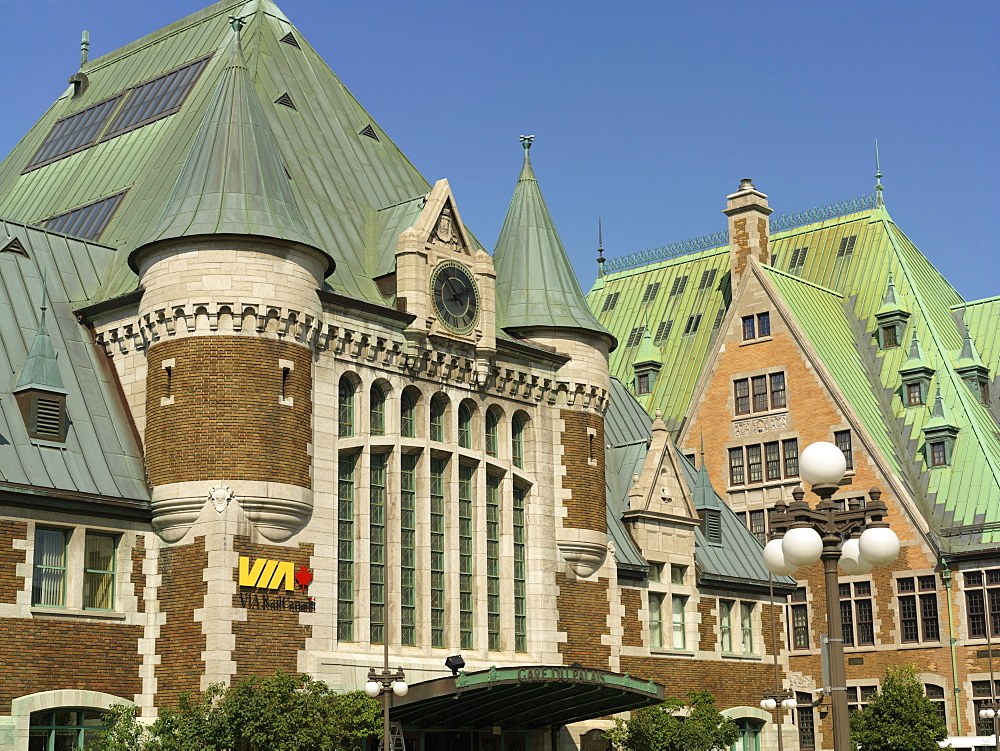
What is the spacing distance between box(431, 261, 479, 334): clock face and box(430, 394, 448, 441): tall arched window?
1996mm

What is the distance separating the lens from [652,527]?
50.6 m

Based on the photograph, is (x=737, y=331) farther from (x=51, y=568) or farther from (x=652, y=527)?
(x=51, y=568)

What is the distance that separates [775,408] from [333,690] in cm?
3871

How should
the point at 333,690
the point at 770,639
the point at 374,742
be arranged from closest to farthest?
1. the point at 333,690
2. the point at 374,742
3. the point at 770,639

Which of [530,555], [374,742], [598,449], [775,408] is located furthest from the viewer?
[775,408]

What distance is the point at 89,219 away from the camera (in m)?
45.3

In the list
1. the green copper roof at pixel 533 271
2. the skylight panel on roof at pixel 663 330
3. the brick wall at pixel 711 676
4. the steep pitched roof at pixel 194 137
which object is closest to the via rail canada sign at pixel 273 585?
the steep pitched roof at pixel 194 137

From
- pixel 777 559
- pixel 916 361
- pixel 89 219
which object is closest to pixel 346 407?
pixel 89 219

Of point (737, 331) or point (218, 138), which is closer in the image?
point (218, 138)

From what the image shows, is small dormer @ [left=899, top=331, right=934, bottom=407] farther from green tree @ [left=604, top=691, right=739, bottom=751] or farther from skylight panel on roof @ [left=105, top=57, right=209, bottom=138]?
skylight panel on roof @ [left=105, top=57, right=209, bottom=138]

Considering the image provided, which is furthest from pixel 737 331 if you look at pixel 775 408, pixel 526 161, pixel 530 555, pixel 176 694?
pixel 176 694

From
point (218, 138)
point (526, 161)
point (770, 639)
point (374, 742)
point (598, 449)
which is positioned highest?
point (526, 161)

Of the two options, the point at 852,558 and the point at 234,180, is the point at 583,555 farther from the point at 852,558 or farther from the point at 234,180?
the point at 852,558

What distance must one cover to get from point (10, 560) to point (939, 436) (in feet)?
150
